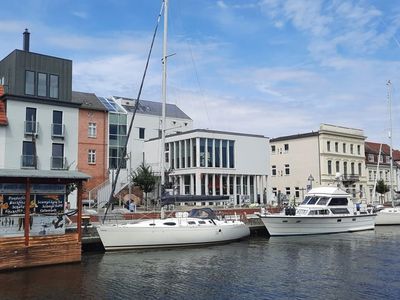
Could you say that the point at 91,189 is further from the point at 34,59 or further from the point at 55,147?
the point at 34,59

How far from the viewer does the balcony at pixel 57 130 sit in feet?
130

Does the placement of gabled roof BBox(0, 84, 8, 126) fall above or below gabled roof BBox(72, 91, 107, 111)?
below

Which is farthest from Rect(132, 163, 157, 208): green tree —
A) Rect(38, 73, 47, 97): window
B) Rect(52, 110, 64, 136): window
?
Rect(38, 73, 47, 97): window

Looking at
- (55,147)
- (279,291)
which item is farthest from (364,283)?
(55,147)

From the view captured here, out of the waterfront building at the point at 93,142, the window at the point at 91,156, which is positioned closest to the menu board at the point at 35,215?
the waterfront building at the point at 93,142

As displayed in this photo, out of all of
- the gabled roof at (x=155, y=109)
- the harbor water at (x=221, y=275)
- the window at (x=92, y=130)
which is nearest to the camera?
the harbor water at (x=221, y=275)

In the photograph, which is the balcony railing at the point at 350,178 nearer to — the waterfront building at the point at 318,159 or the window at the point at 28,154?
the waterfront building at the point at 318,159

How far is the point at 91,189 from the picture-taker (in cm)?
4797

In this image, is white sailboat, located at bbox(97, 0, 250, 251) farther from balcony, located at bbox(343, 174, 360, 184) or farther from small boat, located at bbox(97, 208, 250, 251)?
balcony, located at bbox(343, 174, 360, 184)

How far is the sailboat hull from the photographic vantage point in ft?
84.1

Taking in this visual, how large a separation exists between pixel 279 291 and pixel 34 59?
29582mm

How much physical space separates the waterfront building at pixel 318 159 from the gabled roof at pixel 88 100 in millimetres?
27696

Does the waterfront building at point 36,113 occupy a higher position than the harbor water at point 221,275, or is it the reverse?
the waterfront building at point 36,113

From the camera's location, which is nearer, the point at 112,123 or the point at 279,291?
the point at 279,291
